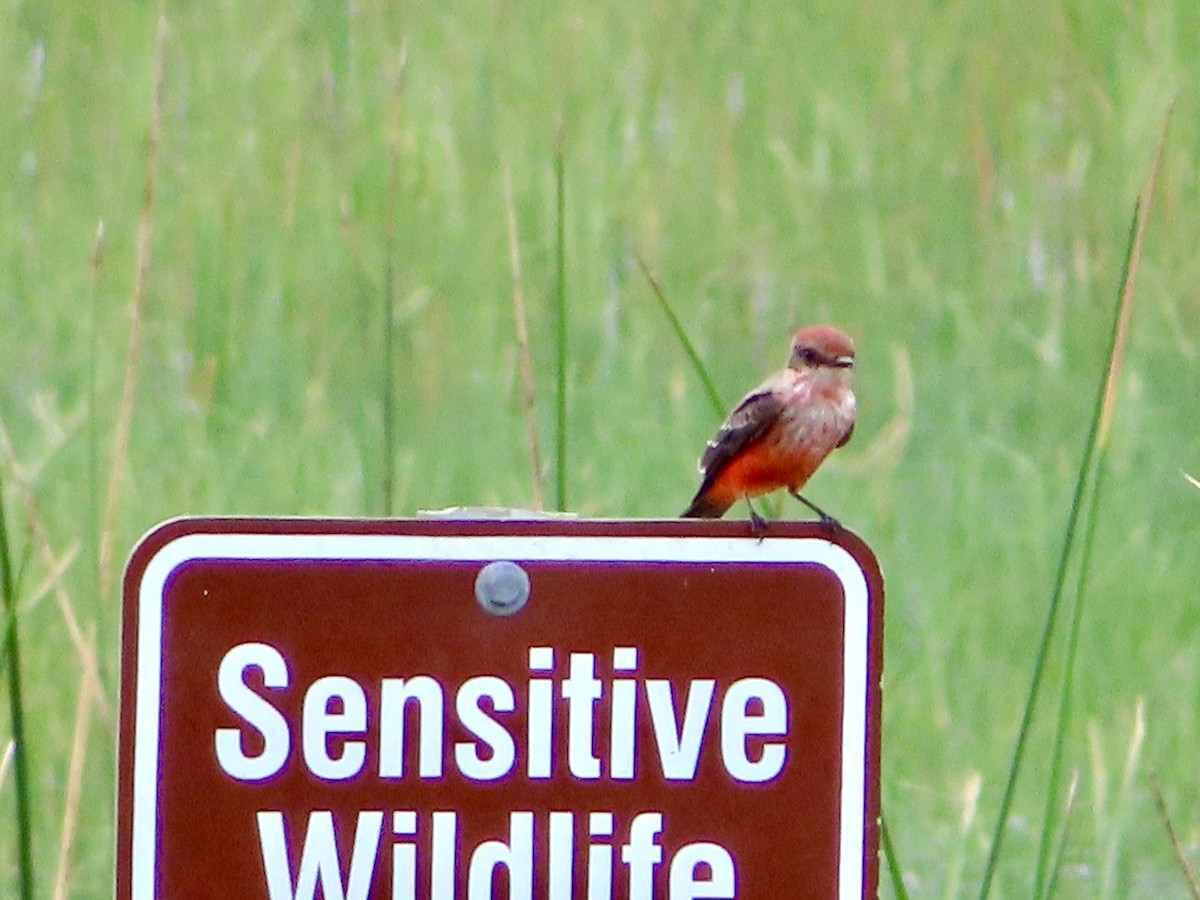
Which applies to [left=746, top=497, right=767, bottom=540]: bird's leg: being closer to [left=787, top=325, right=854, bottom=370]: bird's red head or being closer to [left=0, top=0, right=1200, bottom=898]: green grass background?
[left=787, top=325, right=854, bottom=370]: bird's red head

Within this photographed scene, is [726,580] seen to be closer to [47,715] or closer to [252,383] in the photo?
[47,715]

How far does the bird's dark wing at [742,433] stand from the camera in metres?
2.36

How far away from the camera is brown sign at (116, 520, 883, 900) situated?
3.77 ft

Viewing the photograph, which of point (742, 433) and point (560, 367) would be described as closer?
point (560, 367)

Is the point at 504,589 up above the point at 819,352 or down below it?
below

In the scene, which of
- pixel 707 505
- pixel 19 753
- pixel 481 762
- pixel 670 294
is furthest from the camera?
pixel 670 294

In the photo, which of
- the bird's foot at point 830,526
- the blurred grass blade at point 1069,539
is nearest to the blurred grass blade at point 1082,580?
the blurred grass blade at point 1069,539

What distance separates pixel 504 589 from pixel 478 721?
8cm

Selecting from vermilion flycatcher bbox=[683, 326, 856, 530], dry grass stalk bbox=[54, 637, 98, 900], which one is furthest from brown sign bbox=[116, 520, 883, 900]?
vermilion flycatcher bbox=[683, 326, 856, 530]

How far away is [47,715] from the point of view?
106 inches

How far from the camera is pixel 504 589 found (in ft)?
3.83

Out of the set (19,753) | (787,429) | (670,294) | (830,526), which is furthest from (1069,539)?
(670,294)

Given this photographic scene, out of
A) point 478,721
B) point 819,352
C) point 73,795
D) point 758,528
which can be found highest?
point 819,352

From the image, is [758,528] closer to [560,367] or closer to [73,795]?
[560,367]
